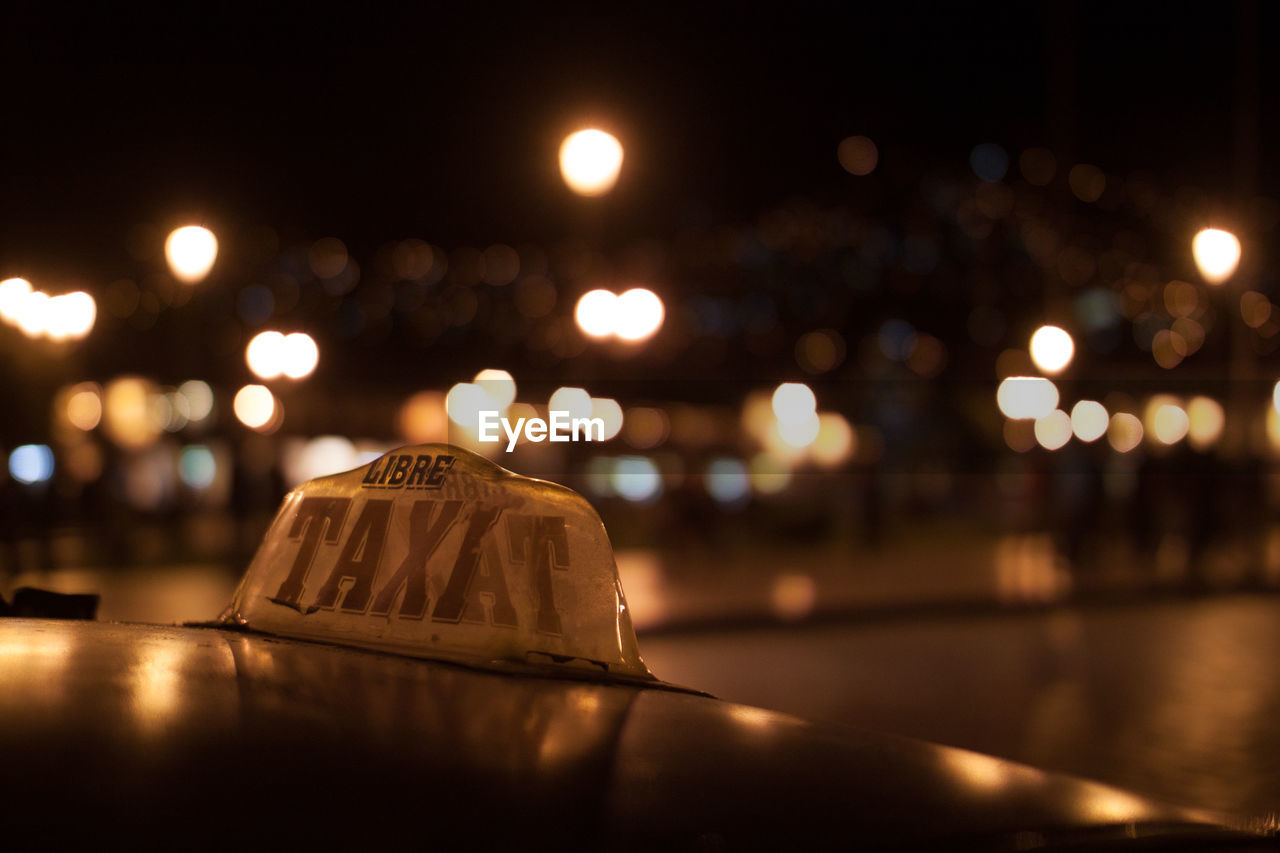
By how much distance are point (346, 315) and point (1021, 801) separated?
114 feet

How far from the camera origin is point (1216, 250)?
16953mm

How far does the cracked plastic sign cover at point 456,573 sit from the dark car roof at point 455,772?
0.80ft

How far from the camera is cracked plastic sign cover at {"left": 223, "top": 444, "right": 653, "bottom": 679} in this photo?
2.62m

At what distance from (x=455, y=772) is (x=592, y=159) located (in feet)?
36.7

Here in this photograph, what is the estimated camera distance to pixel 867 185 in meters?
27.1

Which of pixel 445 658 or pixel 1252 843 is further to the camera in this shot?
pixel 445 658

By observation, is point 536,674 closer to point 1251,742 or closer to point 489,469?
point 489,469

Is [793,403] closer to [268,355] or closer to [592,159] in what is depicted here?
[268,355]

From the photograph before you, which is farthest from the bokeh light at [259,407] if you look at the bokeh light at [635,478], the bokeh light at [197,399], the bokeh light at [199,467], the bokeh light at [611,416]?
the bokeh light at [199,467]

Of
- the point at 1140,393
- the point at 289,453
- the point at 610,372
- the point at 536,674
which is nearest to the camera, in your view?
the point at 536,674

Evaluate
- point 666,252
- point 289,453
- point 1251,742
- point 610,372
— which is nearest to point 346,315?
A: point 289,453

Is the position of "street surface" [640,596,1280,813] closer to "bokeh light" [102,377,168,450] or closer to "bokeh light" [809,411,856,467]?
"bokeh light" [102,377,168,450]

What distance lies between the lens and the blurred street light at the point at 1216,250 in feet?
→ 55.6

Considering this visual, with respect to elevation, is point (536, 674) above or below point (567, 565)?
below
